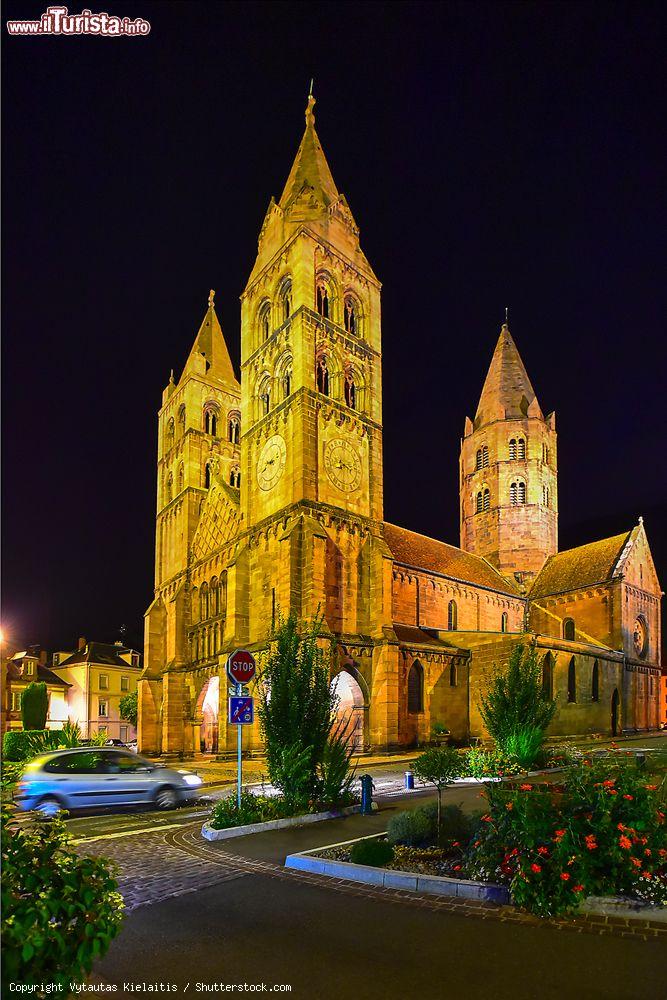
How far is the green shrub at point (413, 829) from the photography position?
32.6 ft

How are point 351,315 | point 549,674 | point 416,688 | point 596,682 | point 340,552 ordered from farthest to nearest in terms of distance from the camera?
point 596,682, point 351,315, point 549,674, point 416,688, point 340,552

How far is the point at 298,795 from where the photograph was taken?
13.6 meters

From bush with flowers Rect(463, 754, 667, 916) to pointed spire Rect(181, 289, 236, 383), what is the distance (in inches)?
1748

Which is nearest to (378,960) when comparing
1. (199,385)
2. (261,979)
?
(261,979)

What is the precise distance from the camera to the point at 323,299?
3784 cm

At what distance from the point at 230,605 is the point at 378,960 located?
28885 millimetres

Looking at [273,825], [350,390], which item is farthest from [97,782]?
[350,390]

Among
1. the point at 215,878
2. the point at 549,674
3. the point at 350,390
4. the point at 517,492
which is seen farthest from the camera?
the point at 517,492

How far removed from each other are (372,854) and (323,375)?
1167 inches

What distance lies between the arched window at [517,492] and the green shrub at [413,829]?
46381 millimetres

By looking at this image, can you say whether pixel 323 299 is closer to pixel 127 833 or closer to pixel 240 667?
pixel 240 667

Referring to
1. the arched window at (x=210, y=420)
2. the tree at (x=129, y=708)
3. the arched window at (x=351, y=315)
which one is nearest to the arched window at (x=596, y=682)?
the arched window at (x=351, y=315)

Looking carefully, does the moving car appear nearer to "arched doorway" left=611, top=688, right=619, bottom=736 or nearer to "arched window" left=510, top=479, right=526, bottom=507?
"arched doorway" left=611, top=688, right=619, bottom=736

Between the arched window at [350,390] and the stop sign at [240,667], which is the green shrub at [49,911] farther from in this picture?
the arched window at [350,390]
